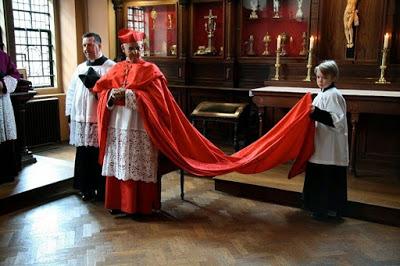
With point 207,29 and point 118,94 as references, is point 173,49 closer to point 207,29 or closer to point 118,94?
point 207,29

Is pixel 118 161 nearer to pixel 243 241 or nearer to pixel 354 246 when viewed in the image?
pixel 243 241

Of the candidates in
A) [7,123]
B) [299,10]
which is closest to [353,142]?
[299,10]

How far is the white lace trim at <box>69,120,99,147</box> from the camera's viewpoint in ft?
13.0

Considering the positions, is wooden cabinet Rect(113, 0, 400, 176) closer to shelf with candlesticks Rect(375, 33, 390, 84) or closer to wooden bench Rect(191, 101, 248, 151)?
shelf with candlesticks Rect(375, 33, 390, 84)

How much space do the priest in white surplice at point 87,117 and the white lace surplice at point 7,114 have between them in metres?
0.59

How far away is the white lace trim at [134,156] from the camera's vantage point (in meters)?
3.58

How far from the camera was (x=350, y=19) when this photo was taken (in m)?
5.28

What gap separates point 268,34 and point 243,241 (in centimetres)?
379

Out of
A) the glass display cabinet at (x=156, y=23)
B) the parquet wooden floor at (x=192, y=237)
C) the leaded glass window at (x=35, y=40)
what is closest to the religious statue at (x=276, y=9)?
the glass display cabinet at (x=156, y=23)

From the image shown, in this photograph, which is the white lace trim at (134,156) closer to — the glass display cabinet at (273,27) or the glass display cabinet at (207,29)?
the glass display cabinet at (273,27)

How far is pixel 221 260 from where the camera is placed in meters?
3.00

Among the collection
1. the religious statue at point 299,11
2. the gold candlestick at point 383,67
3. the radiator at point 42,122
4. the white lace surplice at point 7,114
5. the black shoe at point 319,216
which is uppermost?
the religious statue at point 299,11

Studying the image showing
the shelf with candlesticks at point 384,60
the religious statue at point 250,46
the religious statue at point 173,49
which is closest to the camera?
the shelf with candlesticks at point 384,60

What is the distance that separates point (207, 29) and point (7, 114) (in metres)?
3.42
